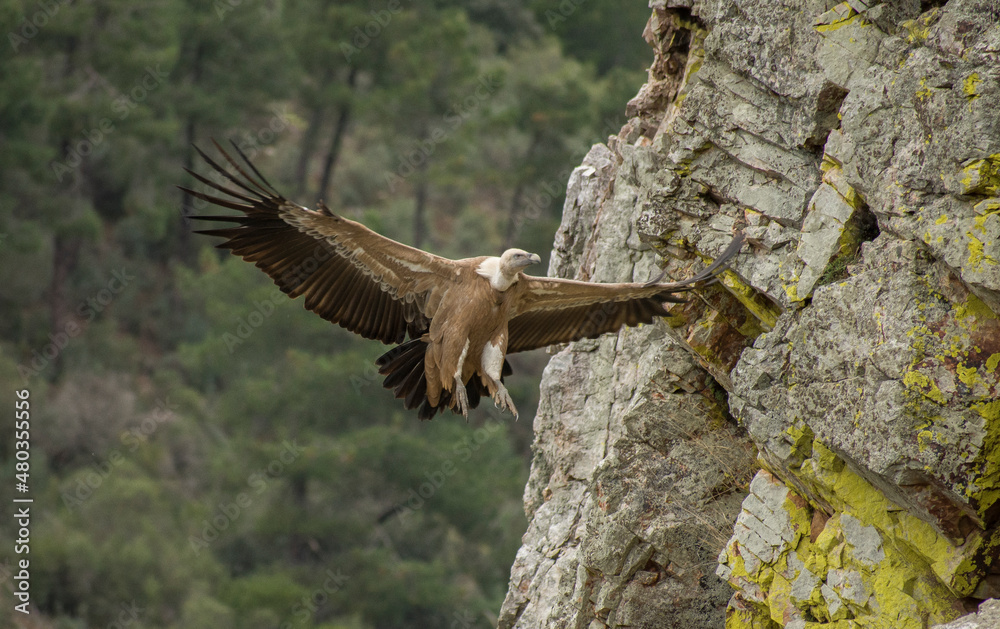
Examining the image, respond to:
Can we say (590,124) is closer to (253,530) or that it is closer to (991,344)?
(253,530)

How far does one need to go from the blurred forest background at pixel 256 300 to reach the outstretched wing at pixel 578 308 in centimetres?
1034

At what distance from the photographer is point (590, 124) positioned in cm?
2139

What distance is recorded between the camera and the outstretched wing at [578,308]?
6.12 metres

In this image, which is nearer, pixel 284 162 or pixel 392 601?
pixel 392 601

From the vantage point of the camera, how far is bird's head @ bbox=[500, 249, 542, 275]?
5980 millimetres

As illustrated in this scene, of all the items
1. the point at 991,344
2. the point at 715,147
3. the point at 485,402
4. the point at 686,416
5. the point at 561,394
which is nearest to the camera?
the point at 991,344

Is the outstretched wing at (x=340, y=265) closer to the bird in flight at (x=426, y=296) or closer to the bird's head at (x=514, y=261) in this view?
the bird in flight at (x=426, y=296)

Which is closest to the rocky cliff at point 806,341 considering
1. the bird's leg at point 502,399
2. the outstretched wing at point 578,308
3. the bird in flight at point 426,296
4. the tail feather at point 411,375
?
the outstretched wing at point 578,308

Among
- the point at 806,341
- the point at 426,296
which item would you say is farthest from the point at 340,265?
the point at 806,341

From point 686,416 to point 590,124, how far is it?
629 inches

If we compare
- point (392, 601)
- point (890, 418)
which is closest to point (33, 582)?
point (392, 601)

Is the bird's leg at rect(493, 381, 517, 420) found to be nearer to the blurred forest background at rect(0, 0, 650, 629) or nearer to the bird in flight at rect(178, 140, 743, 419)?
the bird in flight at rect(178, 140, 743, 419)

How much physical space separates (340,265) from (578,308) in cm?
166

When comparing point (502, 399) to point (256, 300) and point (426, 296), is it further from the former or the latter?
point (256, 300)
